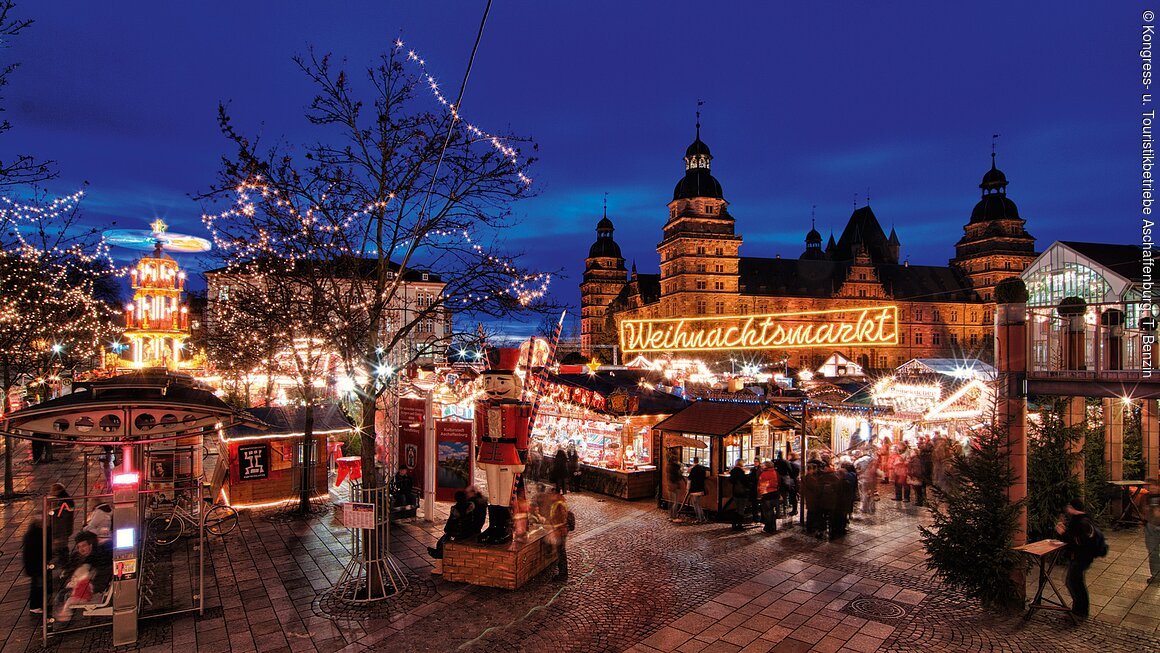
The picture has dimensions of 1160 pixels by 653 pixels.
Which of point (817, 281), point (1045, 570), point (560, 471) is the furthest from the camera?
point (817, 281)

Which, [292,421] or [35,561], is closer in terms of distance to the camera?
[35,561]

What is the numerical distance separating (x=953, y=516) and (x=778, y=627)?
10.2ft

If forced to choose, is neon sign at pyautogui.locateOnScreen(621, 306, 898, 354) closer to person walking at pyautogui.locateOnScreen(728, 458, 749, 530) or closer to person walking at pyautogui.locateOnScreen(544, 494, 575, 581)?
person walking at pyautogui.locateOnScreen(728, 458, 749, 530)

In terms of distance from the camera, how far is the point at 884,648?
7.43 metres

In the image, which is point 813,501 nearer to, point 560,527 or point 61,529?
point 560,527

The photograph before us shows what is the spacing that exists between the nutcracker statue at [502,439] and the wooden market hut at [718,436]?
561 cm

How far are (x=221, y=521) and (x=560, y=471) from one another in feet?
25.2

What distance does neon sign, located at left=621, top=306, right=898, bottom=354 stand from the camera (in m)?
14.6

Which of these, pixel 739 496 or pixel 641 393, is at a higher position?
pixel 641 393

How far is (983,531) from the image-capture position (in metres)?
8.70

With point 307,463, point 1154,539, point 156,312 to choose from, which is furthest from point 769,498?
point 156,312

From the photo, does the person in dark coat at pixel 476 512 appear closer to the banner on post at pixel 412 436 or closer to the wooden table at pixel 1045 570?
the banner on post at pixel 412 436

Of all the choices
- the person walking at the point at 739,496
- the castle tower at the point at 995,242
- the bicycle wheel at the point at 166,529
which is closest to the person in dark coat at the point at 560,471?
the person walking at the point at 739,496

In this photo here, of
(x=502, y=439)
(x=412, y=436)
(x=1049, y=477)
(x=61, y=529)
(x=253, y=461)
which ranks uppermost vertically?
(x=502, y=439)
